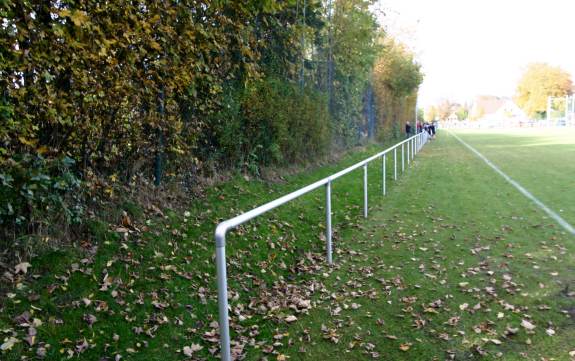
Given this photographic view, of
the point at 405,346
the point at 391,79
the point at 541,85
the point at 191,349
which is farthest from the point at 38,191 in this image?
the point at 541,85

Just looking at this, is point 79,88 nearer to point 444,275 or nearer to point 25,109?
point 25,109

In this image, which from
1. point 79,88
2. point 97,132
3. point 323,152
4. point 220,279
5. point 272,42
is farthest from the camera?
point 323,152

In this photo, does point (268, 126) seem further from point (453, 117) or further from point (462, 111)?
point (462, 111)

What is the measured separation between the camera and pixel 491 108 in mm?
165125

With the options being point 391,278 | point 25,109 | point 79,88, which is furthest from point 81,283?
point 391,278

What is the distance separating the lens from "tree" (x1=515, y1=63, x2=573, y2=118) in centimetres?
9531

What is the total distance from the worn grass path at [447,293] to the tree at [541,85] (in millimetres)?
99919

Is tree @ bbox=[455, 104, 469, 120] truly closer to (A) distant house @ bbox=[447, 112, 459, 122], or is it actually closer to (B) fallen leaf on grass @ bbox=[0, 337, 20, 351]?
(A) distant house @ bbox=[447, 112, 459, 122]

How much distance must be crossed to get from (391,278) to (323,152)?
9740 mm

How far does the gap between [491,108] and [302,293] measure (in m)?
175

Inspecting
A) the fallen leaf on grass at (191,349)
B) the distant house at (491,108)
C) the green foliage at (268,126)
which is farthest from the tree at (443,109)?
the fallen leaf on grass at (191,349)

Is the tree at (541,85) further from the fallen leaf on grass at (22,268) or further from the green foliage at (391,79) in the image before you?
the fallen leaf on grass at (22,268)

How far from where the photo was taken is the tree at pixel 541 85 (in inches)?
3752

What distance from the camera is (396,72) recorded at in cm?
3362
